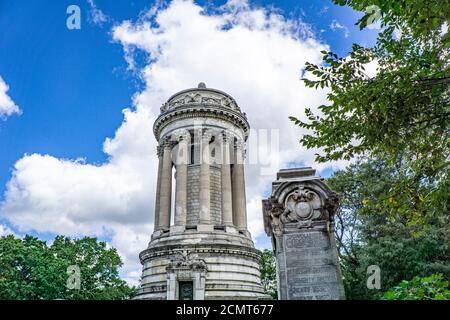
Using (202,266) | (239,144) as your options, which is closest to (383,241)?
(202,266)

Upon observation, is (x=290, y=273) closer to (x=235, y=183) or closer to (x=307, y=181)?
(x=307, y=181)

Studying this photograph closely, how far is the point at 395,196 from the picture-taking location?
8891 mm

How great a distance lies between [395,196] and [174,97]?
Result: 28.3m

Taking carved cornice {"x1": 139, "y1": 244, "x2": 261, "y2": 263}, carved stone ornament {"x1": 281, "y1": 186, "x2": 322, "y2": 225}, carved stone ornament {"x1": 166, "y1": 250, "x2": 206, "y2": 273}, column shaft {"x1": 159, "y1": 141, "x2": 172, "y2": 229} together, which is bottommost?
carved stone ornament {"x1": 281, "y1": 186, "x2": 322, "y2": 225}

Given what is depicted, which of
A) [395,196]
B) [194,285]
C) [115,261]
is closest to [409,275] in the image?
[194,285]

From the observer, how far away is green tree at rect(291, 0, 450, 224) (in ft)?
23.3

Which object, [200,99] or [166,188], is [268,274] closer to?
[166,188]

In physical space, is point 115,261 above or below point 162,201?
below

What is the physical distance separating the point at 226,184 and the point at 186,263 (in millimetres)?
7971

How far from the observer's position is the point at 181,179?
31078mm

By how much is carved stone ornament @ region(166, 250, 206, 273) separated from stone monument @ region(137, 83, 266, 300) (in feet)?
0.24

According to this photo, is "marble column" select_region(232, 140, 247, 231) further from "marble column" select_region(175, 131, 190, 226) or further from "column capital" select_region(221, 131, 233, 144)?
"marble column" select_region(175, 131, 190, 226)

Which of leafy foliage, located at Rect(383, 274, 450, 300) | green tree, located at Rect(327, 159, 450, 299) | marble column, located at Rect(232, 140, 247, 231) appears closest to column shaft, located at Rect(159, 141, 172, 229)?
marble column, located at Rect(232, 140, 247, 231)
